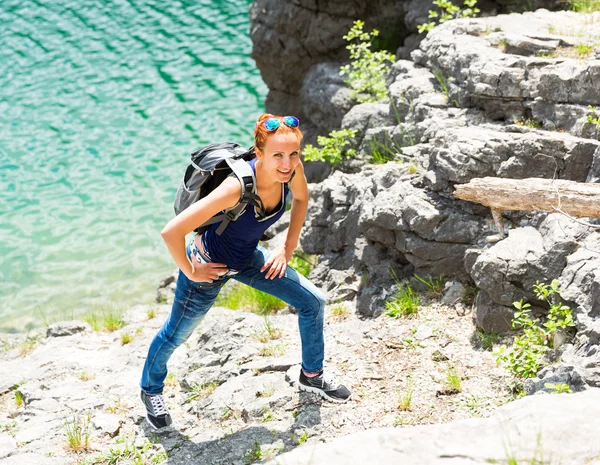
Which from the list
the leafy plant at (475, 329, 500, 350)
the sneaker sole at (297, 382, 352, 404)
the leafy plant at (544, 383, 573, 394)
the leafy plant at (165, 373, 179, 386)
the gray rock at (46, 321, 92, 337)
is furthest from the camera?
the gray rock at (46, 321, 92, 337)

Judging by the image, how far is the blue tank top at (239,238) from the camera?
4930 millimetres

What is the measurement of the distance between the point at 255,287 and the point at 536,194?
267 centimetres

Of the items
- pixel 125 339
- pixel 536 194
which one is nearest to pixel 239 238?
pixel 536 194

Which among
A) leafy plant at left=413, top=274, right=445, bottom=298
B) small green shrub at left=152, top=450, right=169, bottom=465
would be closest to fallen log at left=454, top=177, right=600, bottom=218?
leafy plant at left=413, top=274, right=445, bottom=298

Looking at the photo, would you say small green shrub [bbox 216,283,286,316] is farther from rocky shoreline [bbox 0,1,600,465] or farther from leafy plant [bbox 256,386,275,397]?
leafy plant [bbox 256,386,275,397]

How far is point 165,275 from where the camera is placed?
12211mm

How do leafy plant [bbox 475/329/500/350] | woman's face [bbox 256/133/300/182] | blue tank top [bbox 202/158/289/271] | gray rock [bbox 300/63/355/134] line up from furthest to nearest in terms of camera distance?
gray rock [bbox 300/63/355/134] → leafy plant [bbox 475/329/500/350] → blue tank top [bbox 202/158/289/271] → woman's face [bbox 256/133/300/182]

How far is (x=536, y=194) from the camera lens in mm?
6102

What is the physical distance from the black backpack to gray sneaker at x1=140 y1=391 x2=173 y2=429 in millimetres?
1769

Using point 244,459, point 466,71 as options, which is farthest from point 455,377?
point 466,71

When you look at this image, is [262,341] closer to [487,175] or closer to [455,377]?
[455,377]

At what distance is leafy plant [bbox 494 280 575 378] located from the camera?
216 inches

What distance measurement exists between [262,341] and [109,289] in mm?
5712

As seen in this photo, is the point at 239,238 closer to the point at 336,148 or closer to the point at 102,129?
the point at 336,148
